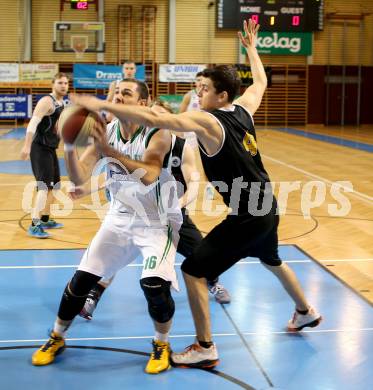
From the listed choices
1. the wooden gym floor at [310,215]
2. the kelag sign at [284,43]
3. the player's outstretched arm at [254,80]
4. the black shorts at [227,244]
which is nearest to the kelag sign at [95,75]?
the kelag sign at [284,43]

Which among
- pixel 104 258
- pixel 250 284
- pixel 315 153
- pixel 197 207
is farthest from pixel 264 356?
pixel 315 153

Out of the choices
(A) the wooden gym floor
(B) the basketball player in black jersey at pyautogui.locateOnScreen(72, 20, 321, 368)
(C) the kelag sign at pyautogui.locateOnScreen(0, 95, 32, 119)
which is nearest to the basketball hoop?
(C) the kelag sign at pyautogui.locateOnScreen(0, 95, 32, 119)

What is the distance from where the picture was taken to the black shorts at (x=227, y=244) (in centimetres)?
453

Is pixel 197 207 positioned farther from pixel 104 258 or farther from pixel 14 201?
pixel 104 258

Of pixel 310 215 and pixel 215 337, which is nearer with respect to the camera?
pixel 215 337

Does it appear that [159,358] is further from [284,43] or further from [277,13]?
[284,43]

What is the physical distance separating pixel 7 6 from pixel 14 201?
18.4 metres

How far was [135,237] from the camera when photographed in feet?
15.3

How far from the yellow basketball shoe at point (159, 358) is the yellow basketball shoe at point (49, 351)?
65cm

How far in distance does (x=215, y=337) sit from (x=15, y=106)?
21.8 meters

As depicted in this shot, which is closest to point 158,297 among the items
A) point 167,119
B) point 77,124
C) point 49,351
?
point 49,351

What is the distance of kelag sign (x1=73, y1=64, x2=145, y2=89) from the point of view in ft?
84.6

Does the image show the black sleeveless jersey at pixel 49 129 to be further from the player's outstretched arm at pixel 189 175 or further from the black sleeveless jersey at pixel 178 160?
the player's outstretched arm at pixel 189 175

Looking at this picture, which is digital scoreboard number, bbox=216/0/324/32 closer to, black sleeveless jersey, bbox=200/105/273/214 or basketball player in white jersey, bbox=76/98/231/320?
basketball player in white jersey, bbox=76/98/231/320
